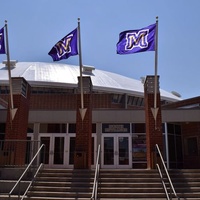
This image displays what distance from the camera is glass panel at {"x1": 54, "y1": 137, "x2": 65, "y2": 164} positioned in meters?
19.7

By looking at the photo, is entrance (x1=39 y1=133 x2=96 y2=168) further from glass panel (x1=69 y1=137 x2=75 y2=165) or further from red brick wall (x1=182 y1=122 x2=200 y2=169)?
red brick wall (x1=182 y1=122 x2=200 y2=169)

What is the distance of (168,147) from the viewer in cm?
2155

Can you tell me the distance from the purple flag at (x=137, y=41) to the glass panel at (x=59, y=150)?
9.55m

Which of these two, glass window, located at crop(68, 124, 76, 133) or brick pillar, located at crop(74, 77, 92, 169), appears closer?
brick pillar, located at crop(74, 77, 92, 169)

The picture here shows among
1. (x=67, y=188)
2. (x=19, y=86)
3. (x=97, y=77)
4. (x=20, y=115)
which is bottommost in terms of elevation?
(x=67, y=188)

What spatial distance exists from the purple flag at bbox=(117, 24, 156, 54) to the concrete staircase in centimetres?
519

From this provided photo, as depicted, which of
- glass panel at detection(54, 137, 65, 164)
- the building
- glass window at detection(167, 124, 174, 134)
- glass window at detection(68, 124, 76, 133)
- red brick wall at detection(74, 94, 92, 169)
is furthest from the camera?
glass window at detection(167, 124, 174, 134)

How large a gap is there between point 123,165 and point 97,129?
301 cm

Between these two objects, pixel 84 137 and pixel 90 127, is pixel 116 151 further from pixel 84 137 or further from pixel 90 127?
pixel 84 137

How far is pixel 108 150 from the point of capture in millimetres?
19938

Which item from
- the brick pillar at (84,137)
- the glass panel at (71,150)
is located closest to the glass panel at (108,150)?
the glass panel at (71,150)

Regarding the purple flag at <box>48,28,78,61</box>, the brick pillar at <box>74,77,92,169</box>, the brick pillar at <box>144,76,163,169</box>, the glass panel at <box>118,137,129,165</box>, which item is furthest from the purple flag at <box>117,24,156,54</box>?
the glass panel at <box>118,137,129,165</box>

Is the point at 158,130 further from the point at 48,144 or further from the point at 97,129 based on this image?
the point at 48,144

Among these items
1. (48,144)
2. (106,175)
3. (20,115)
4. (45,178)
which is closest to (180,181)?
(106,175)
